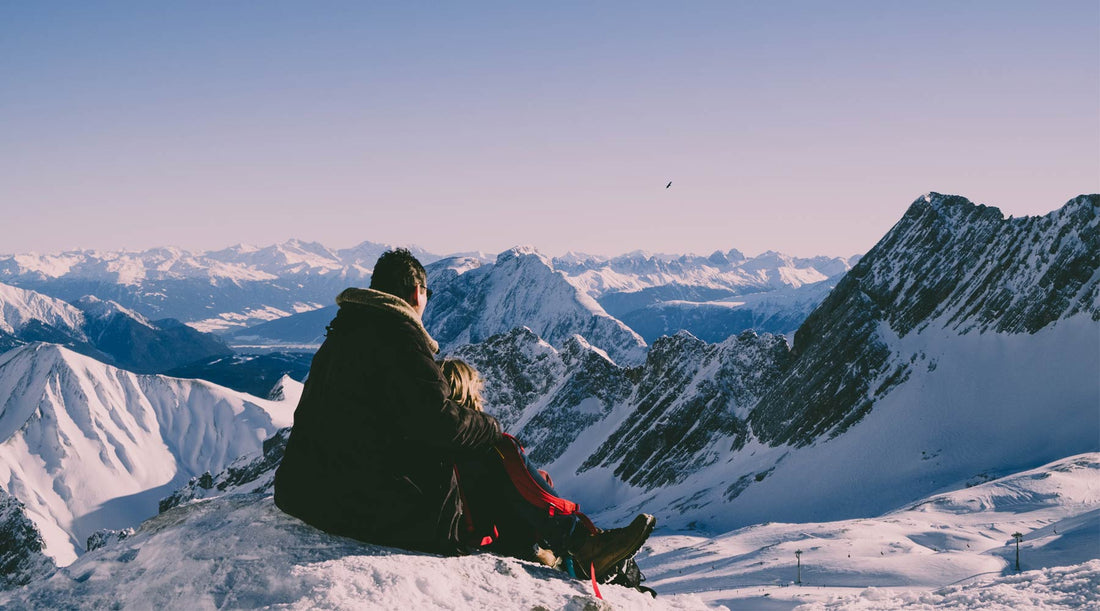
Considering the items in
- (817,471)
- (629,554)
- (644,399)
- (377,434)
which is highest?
(377,434)

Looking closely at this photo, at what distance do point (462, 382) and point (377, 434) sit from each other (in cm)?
122

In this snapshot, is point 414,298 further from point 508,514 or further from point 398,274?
point 508,514

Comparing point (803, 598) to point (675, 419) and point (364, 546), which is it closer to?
point (364, 546)

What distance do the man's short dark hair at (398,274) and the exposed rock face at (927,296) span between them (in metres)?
85.4

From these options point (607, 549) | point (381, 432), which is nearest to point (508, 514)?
point (607, 549)

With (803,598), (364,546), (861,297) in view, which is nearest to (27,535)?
(803,598)

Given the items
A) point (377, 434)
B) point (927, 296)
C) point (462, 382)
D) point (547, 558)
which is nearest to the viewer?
point (377, 434)

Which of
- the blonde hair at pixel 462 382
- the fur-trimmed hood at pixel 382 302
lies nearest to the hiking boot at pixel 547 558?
the blonde hair at pixel 462 382

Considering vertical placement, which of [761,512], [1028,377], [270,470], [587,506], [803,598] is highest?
[1028,377]

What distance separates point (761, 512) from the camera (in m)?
75.2

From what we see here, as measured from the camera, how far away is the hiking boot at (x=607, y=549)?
7447 mm

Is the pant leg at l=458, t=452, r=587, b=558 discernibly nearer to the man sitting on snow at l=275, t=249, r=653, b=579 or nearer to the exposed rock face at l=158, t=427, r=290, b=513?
the man sitting on snow at l=275, t=249, r=653, b=579

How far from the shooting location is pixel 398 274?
6.66 meters

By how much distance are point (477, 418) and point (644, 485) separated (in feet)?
306
